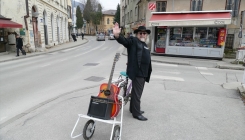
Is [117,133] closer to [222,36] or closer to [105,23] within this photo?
[222,36]

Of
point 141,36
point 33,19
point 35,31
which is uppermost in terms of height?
point 33,19

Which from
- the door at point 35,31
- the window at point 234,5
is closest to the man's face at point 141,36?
the window at point 234,5

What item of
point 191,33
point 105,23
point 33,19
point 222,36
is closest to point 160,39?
point 191,33

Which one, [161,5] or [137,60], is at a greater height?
[161,5]

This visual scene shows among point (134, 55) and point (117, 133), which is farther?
point (134, 55)

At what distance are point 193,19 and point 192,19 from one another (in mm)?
70

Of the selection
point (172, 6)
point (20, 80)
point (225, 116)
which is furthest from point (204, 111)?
point (172, 6)

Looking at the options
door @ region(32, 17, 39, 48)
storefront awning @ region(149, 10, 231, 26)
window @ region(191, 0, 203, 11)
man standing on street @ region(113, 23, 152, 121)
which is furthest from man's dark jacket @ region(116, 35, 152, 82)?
door @ region(32, 17, 39, 48)

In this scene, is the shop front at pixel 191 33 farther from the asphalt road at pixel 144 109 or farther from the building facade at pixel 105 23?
the building facade at pixel 105 23

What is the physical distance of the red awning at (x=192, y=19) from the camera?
1212cm

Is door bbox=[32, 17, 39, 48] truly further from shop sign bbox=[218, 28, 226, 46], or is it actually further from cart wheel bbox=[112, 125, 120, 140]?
cart wheel bbox=[112, 125, 120, 140]

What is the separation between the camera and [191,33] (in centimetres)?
1386

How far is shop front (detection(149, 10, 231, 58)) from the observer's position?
12.6 m

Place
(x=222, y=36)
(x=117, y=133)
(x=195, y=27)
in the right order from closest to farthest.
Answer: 1. (x=117, y=133)
2. (x=222, y=36)
3. (x=195, y=27)
